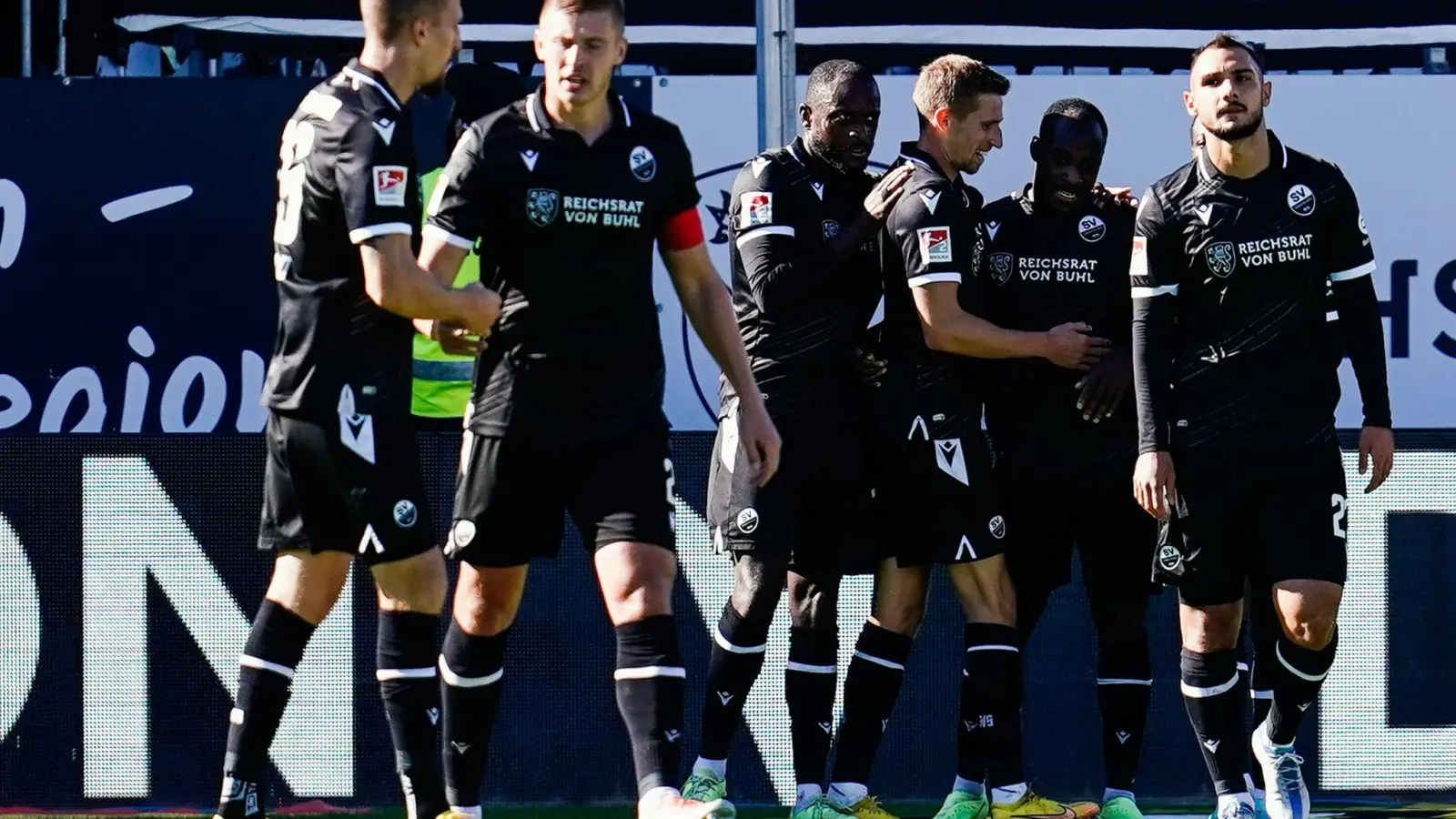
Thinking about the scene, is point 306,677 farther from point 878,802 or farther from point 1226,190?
point 1226,190

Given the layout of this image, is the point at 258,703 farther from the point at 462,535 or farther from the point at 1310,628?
the point at 1310,628

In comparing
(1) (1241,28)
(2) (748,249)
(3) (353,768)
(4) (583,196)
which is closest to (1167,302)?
(2) (748,249)

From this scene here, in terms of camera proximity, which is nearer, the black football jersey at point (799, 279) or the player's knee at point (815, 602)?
the black football jersey at point (799, 279)

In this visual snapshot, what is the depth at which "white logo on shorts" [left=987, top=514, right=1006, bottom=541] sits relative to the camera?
5.19m

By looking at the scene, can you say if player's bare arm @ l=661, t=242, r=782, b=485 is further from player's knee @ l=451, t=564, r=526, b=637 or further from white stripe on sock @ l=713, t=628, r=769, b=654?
white stripe on sock @ l=713, t=628, r=769, b=654

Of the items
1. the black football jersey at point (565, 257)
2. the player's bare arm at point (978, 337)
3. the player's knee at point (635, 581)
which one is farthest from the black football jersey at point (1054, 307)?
the player's knee at point (635, 581)

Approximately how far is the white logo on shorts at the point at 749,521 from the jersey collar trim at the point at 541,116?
1135 mm

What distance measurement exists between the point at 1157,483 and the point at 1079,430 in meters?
0.38

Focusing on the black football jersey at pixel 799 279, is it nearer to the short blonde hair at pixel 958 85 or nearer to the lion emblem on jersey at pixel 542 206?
the short blonde hair at pixel 958 85

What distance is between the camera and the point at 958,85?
5.26 meters

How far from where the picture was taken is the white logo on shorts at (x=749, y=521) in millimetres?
5121

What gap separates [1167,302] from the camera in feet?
16.5

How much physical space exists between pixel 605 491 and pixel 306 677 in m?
1.67

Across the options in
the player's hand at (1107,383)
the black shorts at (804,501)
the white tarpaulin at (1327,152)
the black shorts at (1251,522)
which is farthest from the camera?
the white tarpaulin at (1327,152)
